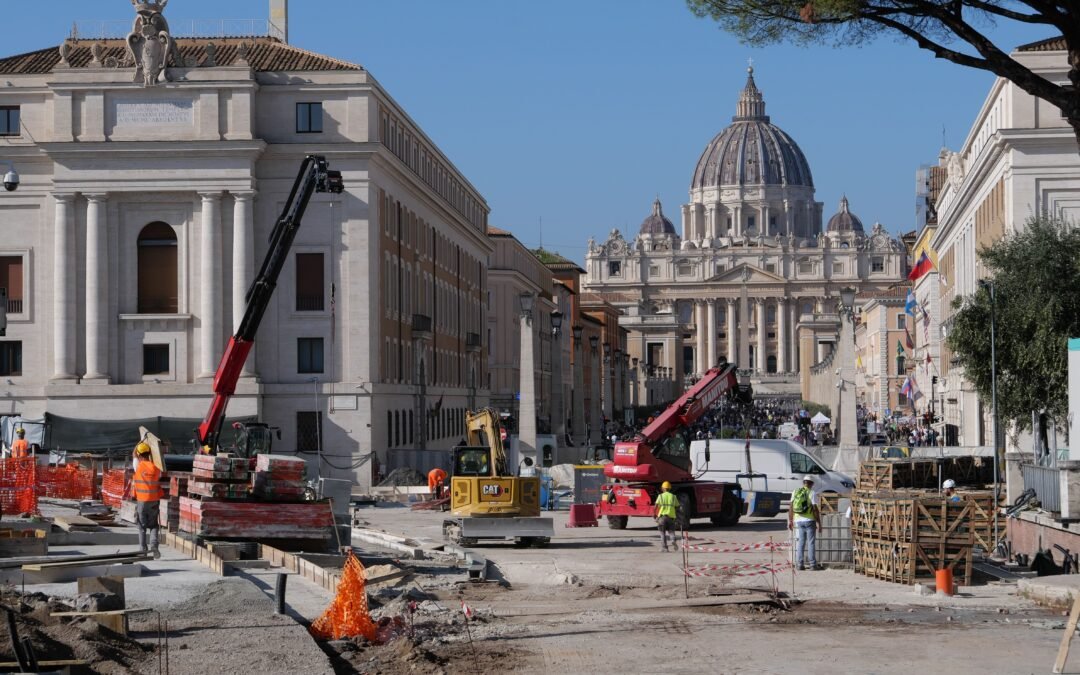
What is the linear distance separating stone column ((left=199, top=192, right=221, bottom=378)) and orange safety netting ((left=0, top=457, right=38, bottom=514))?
12463 mm

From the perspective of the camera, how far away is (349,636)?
16.8 meters

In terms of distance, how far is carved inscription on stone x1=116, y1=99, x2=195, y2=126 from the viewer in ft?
159

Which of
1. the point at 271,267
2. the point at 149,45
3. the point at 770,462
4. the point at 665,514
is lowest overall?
the point at 665,514

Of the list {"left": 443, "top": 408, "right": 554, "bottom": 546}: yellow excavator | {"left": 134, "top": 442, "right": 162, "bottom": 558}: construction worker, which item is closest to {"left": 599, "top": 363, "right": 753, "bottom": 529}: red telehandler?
{"left": 443, "top": 408, "right": 554, "bottom": 546}: yellow excavator

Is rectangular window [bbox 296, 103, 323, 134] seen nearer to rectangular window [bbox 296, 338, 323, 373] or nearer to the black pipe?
rectangular window [bbox 296, 338, 323, 373]

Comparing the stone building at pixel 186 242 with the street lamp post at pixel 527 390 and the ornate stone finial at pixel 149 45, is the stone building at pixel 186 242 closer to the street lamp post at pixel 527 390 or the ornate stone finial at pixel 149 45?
the ornate stone finial at pixel 149 45

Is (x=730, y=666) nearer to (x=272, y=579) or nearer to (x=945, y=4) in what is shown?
(x=272, y=579)

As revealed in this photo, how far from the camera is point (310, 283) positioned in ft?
162

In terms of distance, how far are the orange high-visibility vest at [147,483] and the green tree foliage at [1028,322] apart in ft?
69.4

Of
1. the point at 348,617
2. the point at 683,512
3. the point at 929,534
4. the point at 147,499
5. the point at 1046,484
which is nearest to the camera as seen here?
the point at 348,617

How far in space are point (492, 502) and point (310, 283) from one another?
20.4m

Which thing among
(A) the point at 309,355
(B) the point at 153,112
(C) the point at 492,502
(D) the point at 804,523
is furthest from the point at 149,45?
(D) the point at 804,523

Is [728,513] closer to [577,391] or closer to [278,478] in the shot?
[278,478]

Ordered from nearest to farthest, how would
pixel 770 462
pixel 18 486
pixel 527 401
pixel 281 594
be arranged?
1. pixel 281 594
2. pixel 18 486
3. pixel 770 462
4. pixel 527 401
